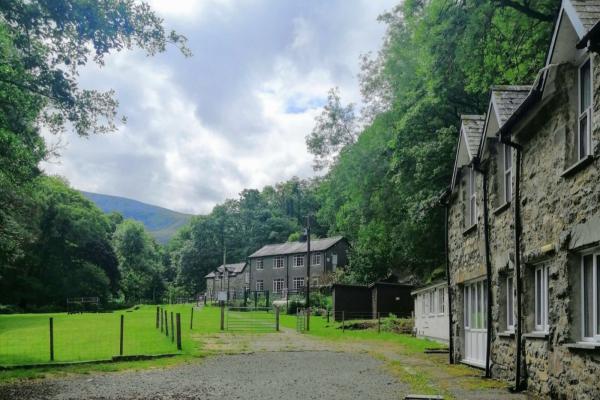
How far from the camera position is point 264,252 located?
87000 millimetres

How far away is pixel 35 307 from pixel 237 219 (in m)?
52.4

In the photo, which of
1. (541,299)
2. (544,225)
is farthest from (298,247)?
(544,225)

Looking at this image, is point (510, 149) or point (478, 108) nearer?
point (510, 149)

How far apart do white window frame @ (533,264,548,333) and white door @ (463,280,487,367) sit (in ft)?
11.2

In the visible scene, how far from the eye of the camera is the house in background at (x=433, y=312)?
2686 cm

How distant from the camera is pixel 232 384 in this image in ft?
44.4

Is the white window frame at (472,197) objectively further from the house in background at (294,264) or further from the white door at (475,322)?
the house in background at (294,264)

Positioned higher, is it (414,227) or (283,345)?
(414,227)

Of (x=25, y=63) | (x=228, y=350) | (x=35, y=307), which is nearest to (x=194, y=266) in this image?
(x=35, y=307)

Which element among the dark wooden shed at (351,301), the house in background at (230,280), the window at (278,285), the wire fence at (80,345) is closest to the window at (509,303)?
the wire fence at (80,345)

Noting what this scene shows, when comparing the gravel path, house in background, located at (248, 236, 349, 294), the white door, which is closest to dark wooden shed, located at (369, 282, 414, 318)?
house in background, located at (248, 236, 349, 294)

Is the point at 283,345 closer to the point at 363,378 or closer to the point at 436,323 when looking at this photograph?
the point at 436,323

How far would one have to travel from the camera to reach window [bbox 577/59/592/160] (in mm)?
9875

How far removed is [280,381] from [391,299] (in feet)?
106
